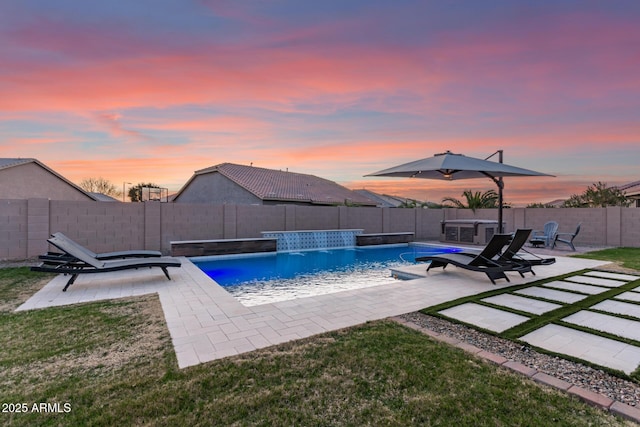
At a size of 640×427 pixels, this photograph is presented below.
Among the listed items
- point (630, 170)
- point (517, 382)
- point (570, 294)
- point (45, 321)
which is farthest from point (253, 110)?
point (630, 170)

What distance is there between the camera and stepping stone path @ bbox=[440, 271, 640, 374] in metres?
3.46

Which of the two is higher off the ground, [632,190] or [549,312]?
[632,190]

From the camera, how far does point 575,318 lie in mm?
4551

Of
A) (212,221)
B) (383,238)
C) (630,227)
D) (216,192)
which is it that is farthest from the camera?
(216,192)

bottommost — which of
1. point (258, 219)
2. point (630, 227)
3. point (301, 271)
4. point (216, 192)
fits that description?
point (301, 271)

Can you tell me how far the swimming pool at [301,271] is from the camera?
23.8ft

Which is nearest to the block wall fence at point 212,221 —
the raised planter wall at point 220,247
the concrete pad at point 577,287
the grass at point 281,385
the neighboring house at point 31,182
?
the raised planter wall at point 220,247

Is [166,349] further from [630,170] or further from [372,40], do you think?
[630,170]

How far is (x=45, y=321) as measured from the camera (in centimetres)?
452

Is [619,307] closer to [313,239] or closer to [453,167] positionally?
[453,167]

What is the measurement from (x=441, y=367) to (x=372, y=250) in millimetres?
12028

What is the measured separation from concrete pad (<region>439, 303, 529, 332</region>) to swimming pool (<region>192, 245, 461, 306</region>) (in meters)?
2.83

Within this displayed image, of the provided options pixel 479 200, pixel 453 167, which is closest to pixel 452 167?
pixel 453 167

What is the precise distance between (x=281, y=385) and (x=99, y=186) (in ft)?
153
